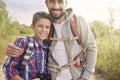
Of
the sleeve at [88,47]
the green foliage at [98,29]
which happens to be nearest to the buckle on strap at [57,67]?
the sleeve at [88,47]

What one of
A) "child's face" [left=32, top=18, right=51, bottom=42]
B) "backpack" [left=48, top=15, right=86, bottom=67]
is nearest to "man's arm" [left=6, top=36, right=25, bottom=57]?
"child's face" [left=32, top=18, right=51, bottom=42]

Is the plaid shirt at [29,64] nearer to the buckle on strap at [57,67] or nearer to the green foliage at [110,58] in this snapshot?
the buckle on strap at [57,67]

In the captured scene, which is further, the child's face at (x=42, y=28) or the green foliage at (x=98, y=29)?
the green foliage at (x=98, y=29)

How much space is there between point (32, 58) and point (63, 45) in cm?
37

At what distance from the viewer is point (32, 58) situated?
3.69 metres

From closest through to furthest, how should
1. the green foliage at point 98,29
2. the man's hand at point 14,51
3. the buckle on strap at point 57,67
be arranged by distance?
1. the man's hand at point 14,51
2. the buckle on strap at point 57,67
3. the green foliage at point 98,29

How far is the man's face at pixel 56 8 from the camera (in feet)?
12.6

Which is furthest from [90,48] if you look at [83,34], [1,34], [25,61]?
[1,34]

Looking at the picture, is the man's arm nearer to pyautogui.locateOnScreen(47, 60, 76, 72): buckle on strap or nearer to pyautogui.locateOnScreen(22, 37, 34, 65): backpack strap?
pyautogui.locateOnScreen(22, 37, 34, 65): backpack strap

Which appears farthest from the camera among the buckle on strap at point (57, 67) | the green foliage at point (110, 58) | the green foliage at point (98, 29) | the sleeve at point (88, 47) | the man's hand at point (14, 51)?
the green foliage at point (98, 29)

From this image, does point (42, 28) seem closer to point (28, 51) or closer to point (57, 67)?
point (28, 51)

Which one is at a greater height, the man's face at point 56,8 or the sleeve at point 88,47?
the man's face at point 56,8

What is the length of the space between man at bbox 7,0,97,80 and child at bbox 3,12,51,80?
83mm

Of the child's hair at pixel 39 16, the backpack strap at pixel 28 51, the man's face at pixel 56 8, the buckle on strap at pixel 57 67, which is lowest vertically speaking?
the buckle on strap at pixel 57 67
